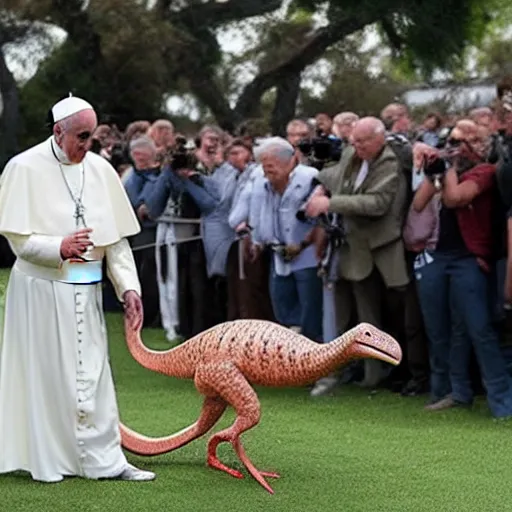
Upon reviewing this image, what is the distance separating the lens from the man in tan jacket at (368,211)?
976 cm

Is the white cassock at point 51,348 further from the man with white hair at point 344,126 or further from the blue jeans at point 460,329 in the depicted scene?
the man with white hair at point 344,126

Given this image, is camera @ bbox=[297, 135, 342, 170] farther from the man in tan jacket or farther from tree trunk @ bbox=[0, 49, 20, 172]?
tree trunk @ bbox=[0, 49, 20, 172]

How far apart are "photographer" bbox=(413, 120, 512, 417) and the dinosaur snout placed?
2517mm

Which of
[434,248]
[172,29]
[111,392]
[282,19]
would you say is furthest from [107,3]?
[111,392]

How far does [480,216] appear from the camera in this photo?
9.10m

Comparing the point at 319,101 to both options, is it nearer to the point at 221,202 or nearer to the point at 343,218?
the point at 221,202

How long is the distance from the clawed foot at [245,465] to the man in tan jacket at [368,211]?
9.27ft

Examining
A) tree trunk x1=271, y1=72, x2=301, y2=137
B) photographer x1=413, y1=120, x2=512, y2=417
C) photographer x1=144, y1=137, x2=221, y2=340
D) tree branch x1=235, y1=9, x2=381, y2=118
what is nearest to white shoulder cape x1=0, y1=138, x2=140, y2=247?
photographer x1=413, y1=120, x2=512, y2=417

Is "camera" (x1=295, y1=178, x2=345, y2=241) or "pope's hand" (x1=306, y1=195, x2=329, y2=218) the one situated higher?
"pope's hand" (x1=306, y1=195, x2=329, y2=218)

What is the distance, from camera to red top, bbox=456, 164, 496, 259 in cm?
905

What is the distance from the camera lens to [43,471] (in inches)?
282

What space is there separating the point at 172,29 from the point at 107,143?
2.85 meters

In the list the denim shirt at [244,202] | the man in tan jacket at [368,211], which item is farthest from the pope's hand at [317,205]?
the denim shirt at [244,202]

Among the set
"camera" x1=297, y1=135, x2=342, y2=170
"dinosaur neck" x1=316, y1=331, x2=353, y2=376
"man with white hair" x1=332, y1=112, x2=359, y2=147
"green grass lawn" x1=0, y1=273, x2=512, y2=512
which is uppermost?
"man with white hair" x1=332, y1=112, x2=359, y2=147
